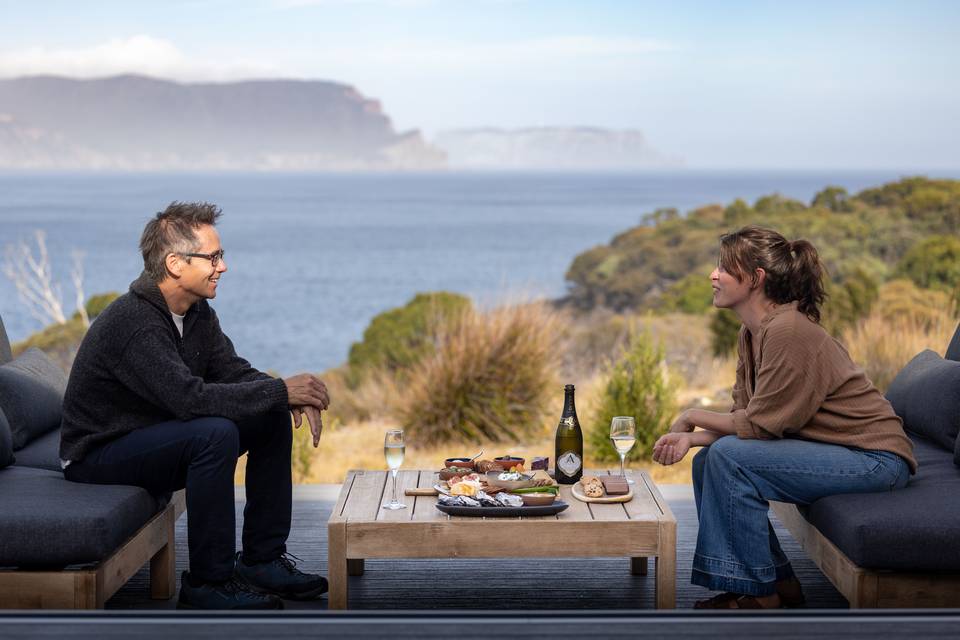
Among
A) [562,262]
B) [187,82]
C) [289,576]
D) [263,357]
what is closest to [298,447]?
→ [289,576]

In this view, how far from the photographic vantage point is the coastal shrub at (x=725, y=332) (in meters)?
10.7

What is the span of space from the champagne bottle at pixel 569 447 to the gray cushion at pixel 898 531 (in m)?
0.70

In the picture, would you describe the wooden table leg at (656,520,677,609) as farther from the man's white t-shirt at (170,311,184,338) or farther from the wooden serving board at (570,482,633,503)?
the man's white t-shirt at (170,311,184,338)

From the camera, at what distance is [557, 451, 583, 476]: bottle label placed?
313cm

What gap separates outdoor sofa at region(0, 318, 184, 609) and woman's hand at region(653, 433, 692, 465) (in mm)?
1403

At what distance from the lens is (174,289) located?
3.11 meters

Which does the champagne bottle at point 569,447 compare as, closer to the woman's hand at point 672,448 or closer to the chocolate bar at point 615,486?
the chocolate bar at point 615,486

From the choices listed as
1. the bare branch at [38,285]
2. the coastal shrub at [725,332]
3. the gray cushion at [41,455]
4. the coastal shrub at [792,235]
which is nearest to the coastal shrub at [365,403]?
the bare branch at [38,285]

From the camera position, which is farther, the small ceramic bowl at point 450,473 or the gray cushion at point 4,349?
the gray cushion at point 4,349

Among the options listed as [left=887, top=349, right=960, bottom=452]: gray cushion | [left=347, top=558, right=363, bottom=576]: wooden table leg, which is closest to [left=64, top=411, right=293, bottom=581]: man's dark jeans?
[left=347, top=558, right=363, bottom=576]: wooden table leg

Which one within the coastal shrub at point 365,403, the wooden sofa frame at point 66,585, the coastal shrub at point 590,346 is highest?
the wooden sofa frame at point 66,585

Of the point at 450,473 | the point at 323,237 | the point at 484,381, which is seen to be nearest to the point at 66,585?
the point at 450,473

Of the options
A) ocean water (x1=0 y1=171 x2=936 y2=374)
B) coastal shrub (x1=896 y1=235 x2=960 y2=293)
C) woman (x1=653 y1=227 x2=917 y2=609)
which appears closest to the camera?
woman (x1=653 y1=227 x2=917 y2=609)

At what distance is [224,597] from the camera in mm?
2906
